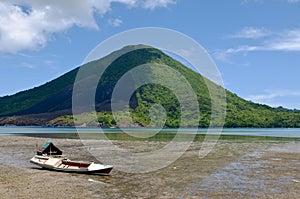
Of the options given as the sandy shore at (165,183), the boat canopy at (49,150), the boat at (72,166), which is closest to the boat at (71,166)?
the boat at (72,166)

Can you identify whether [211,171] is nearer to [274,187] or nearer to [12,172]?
[274,187]

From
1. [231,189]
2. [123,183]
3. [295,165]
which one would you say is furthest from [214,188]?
[295,165]

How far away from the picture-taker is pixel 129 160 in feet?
131

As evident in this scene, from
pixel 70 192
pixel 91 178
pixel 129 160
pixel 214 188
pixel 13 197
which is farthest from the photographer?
pixel 129 160

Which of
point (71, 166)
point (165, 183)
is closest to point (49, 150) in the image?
point (71, 166)

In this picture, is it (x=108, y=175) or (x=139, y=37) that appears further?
(x=139, y=37)

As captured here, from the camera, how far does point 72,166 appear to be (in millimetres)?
30578

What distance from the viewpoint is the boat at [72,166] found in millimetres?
28188

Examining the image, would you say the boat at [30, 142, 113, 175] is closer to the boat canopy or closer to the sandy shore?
the sandy shore

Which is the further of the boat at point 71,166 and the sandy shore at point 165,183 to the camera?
the boat at point 71,166

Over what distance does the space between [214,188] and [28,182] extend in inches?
537

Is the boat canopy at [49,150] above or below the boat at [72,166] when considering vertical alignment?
above

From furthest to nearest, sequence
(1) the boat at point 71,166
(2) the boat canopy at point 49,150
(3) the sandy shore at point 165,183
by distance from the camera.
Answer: (2) the boat canopy at point 49,150
(1) the boat at point 71,166
(3) the sandy shore at point 165,183

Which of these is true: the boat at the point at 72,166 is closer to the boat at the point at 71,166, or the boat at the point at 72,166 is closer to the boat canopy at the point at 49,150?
the boat at the point at 71,166
